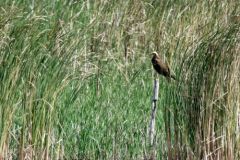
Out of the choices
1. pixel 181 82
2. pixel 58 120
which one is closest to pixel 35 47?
pixel 58 120

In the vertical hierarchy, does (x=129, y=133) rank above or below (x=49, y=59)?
below

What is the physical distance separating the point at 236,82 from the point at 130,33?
3.79 meters

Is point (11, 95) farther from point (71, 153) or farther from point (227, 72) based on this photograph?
point (227, 72)

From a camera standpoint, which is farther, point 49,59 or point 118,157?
point 118,157

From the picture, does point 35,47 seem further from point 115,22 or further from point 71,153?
point 115,22

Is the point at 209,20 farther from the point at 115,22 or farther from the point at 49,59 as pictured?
the point at 49,59

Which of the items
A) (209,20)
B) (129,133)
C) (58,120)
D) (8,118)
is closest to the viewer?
(8,118)

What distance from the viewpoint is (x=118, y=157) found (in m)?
6.80

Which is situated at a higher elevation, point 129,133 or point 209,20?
point 209,20

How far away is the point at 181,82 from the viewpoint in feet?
20.7

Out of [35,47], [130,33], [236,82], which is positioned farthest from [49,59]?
[130,33]

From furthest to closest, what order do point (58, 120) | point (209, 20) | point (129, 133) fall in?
point (209, 20)
point (129, 133)
point (58, 120)

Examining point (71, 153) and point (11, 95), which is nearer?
point (11, 95)

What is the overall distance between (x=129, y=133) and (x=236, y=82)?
41.2 inches
